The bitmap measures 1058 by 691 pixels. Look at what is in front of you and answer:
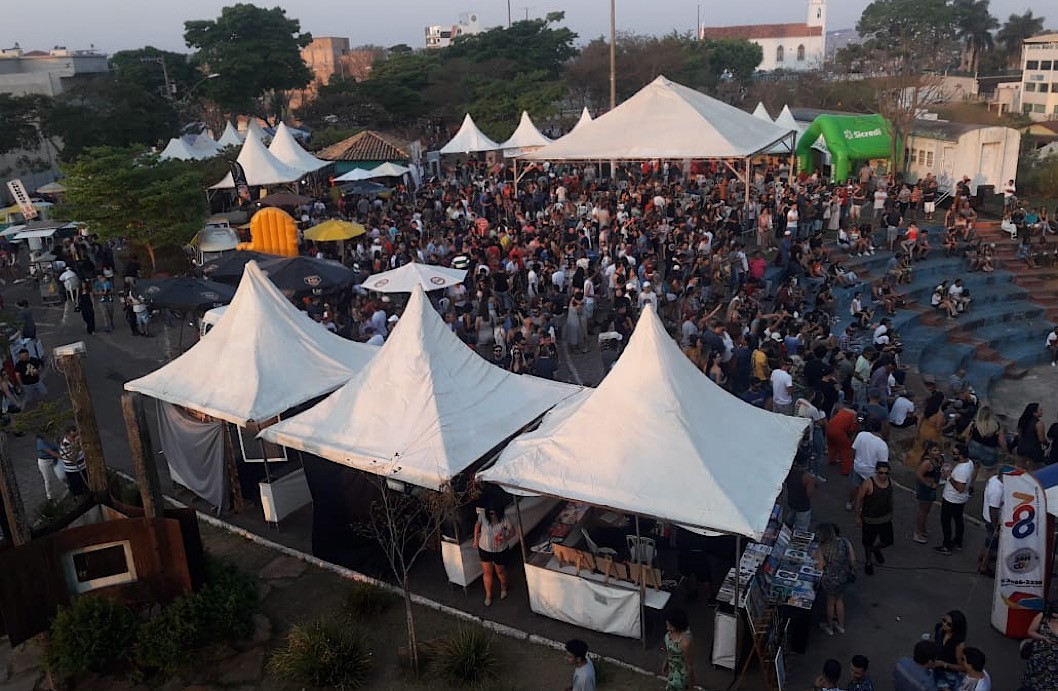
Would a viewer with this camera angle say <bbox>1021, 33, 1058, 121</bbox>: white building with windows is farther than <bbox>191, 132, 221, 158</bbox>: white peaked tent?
Yes

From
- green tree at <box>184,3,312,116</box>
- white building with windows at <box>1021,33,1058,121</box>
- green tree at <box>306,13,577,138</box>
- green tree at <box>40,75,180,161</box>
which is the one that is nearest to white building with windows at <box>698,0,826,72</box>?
white building with windows at <box>1021,33,1058,121</box>

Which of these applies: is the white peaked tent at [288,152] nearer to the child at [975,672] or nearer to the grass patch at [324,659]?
the grass patch at [324,659]

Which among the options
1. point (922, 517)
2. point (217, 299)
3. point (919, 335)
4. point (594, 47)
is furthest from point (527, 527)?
point (594, 47)

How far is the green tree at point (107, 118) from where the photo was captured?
123ft

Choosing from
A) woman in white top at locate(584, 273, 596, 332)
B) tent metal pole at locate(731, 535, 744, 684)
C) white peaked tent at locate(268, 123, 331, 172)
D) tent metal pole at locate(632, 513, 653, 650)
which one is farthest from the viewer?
white peaked tent at locate(268, 123, 331, 172)

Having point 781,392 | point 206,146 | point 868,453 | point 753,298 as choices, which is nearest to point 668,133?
point 753,298

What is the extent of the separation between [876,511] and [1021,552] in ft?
4.60

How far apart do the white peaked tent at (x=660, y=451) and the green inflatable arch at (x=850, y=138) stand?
759 inches

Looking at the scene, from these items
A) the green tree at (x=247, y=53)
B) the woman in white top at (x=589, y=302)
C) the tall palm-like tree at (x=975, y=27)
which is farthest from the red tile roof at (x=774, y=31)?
the woman in white top at (x=589, y=302)

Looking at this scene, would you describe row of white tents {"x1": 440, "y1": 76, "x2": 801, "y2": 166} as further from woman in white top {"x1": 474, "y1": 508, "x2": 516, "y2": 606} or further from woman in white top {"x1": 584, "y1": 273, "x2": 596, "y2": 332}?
woman in white top {"x1": 474, "y1": 508, "x2": 516, "y2": 606}

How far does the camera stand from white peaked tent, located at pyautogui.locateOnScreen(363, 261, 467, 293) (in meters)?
15.3

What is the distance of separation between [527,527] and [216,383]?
4590mm

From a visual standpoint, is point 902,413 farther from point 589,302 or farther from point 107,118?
point 107,118

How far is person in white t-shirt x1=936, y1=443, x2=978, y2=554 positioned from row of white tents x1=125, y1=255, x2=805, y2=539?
1795mm
